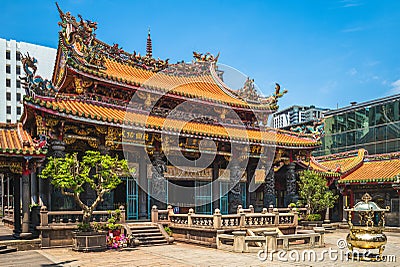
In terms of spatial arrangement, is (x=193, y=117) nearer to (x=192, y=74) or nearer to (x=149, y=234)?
(x=192, y=74)

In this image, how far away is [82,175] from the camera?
14.6 meters

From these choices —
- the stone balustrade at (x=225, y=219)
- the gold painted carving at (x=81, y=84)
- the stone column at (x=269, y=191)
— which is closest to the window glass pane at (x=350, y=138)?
the stone column at (x=269, y=191)

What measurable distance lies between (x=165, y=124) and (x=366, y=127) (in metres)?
21.1

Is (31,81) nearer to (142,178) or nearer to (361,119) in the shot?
(142,178)

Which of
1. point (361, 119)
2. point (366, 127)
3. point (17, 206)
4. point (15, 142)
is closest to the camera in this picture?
point (15, 142)

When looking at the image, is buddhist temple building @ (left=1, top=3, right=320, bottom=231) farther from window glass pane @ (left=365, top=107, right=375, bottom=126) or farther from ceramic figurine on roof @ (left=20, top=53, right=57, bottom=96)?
window glass pane @ (left=365, top=107, right=375, bottom=126)

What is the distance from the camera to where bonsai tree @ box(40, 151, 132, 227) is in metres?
14.4

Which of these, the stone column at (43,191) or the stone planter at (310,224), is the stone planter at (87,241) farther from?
the stone planter at (310,224)

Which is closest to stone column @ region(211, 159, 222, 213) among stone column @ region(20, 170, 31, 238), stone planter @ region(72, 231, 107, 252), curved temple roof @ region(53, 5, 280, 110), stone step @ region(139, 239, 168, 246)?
curved temple roof @ region(53, 5, 280, 110)

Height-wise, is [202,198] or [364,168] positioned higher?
[364,168]

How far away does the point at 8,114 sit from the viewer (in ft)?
196

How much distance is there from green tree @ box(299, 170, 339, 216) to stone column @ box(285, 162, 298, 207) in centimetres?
42

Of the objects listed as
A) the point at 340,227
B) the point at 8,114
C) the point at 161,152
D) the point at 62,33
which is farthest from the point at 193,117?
the point at 8,114

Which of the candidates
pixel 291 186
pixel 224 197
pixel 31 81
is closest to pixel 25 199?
pixel 31 81
